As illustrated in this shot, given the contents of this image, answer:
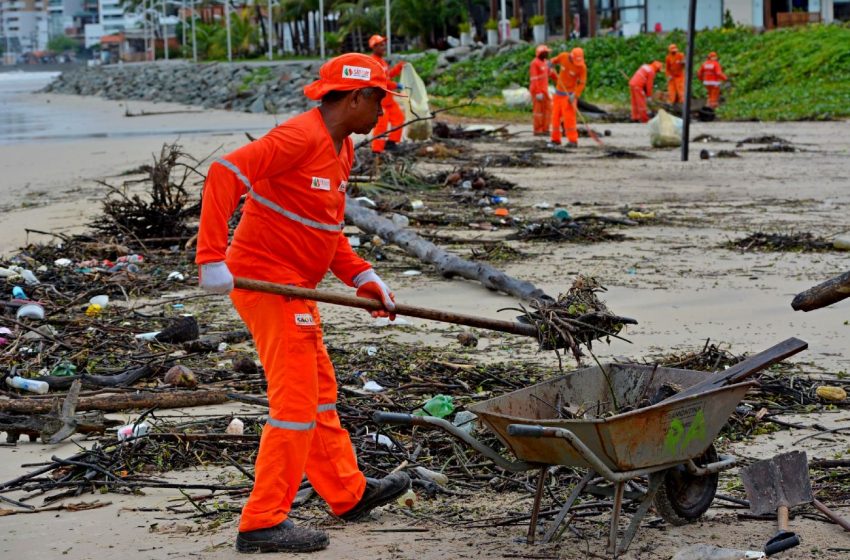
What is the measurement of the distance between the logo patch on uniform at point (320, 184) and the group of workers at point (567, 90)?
1785 cm

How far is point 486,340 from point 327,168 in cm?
357

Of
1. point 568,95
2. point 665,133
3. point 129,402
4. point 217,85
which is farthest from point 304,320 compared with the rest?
point 217,85

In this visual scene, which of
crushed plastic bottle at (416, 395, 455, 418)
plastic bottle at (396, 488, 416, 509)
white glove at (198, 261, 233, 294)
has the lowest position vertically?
plastic bottle at (396, 488, 416, 509)

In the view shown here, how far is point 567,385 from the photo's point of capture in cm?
485

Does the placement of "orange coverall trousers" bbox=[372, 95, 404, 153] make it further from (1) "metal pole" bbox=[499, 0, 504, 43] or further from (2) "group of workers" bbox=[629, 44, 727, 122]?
(1) "metal pole" bbox=[499, 0, 504, 43]

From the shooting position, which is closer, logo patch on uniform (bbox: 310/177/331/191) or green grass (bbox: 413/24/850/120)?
logo patch on uniform (bbox: 310/177/331/191)

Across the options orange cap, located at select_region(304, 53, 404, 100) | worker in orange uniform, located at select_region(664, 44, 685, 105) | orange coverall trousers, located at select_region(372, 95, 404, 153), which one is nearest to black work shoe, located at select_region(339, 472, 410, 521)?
orange cap, located at select_region(304, 53, 404, 100)

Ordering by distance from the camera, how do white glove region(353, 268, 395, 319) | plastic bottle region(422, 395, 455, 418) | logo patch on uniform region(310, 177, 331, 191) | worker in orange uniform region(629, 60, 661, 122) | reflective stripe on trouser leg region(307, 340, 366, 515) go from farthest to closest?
worker in orange uniform region(629, 60, 661, 122), plastic bottle region(422, 395, 455, 418), white glove region(353, 268, 395, 319), reflective stripe on trouser leg region(307, 340, 366, 515), logo patch on uniform region(310, 177, 331, 191)

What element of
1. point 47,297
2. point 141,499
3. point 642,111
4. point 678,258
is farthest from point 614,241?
point 642,111

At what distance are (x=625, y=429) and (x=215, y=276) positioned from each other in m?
1.50

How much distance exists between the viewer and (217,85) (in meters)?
60.3

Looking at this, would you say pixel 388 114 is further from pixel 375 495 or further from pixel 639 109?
pixel 375 495

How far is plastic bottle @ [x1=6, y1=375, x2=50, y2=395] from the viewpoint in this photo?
6.61m

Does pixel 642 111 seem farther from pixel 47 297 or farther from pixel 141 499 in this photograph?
pixel 141 499
